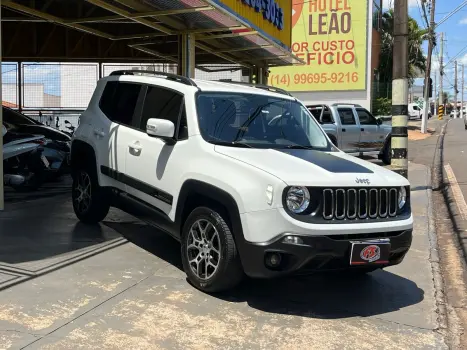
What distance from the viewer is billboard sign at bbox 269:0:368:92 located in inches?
1180

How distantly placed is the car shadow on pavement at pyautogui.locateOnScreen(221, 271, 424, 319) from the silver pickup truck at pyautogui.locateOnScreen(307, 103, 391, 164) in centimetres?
1009

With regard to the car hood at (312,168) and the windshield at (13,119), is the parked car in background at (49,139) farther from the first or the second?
the car hood at (312,168)

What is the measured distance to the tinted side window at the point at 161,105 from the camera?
5.77 m

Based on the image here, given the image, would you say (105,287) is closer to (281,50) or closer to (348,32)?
(281,50)


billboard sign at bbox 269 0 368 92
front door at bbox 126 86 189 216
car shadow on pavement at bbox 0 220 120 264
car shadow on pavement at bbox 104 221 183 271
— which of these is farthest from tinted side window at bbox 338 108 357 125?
billboard sign at bbox 269 0 368 92

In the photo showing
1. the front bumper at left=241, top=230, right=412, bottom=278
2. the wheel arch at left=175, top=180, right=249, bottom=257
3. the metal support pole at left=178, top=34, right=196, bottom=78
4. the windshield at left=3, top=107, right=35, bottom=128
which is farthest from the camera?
the windshield at left=3, top=107, right=35, bottom=128

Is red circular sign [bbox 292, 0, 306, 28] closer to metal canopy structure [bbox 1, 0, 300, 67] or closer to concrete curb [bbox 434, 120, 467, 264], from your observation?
concrete curb [bbox 434, 120, 467, 264]

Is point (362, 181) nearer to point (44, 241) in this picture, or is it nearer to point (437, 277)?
point (437, 277)

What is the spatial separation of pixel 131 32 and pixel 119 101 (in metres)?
6.81

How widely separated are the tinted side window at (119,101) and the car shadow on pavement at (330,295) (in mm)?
2530

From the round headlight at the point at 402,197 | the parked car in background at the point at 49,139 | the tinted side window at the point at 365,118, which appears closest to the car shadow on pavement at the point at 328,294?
the round headlight at the point at 402,197

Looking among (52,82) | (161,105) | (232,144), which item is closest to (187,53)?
(161,105)

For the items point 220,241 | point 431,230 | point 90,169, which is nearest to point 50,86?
point 90,169

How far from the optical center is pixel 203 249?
196 inches
